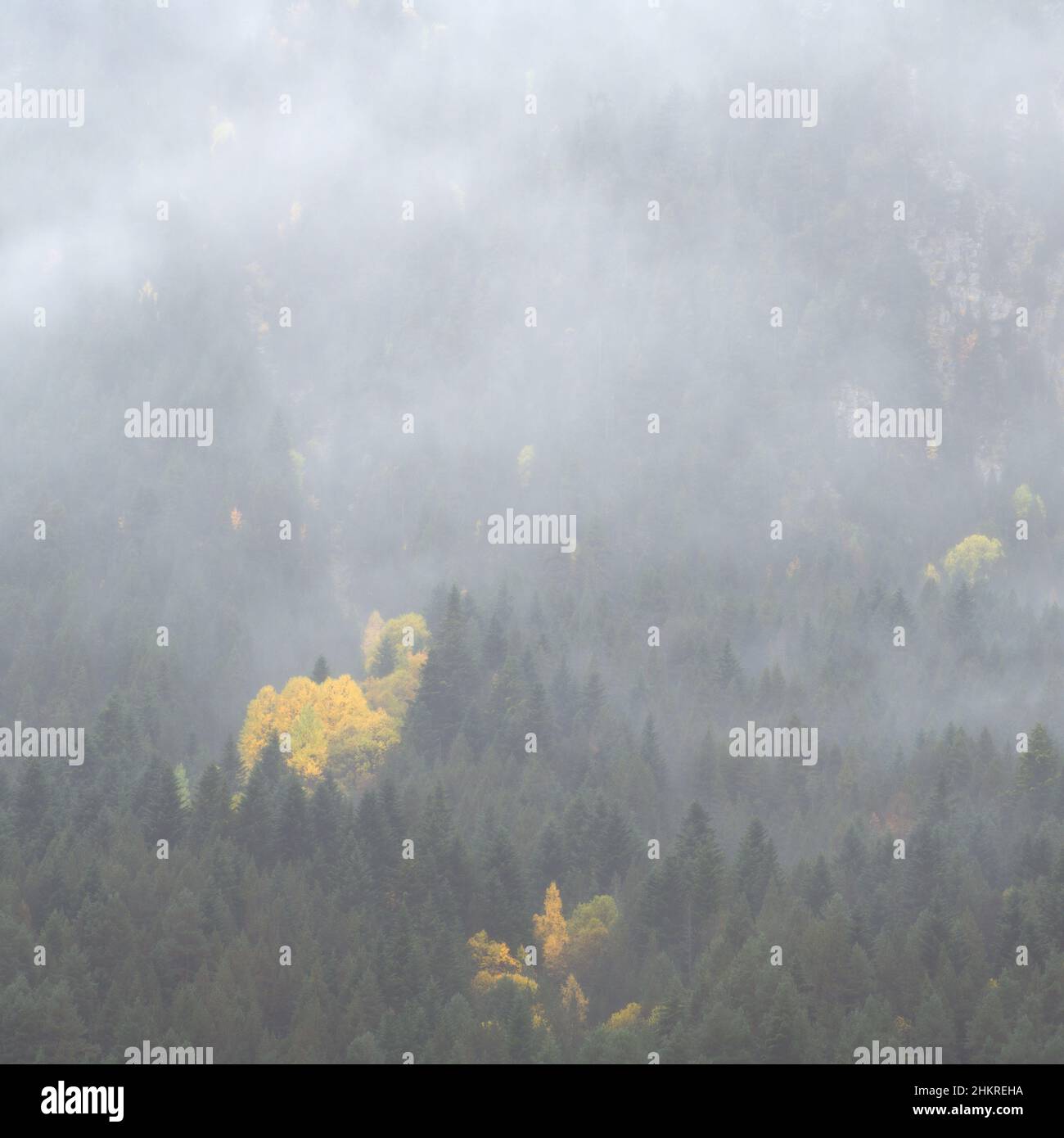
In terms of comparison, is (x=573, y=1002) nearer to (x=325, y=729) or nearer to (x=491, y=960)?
(x=491, y=960)

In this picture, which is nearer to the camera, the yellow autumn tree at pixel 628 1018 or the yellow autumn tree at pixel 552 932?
the yellow autumn tree at pixel 628 1018

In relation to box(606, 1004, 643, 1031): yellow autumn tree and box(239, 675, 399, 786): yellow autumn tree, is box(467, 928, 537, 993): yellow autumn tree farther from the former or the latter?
box(239, 675, 399, 786): yellow autumn tree

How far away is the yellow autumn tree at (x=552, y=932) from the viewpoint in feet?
342

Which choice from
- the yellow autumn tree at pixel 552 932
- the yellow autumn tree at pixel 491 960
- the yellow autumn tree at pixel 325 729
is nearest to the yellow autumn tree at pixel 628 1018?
the yellow autumn tree at pixel 491 960

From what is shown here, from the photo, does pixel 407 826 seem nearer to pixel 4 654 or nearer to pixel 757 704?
pixel 757 704

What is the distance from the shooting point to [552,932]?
10706 centimetres

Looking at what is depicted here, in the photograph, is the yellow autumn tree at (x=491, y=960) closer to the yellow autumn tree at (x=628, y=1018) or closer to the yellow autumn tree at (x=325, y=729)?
the yellow autumn tree at (x=628, y=1018)

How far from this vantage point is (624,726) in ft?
513

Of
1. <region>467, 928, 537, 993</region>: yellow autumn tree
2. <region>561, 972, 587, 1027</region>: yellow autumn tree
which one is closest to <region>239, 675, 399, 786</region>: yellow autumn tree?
<region>467, 928, 537, 993</region>: yellow autumn tree

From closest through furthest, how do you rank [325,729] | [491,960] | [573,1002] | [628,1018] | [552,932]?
[628,1018] < [573,1002] < [491,960] < [552,932] < [325,729]

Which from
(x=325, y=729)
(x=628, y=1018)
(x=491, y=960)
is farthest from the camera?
(x=325, y=729)

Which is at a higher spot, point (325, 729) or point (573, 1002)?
point (325, 729)

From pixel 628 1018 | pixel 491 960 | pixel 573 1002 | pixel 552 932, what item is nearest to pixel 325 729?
pixel 552 932
